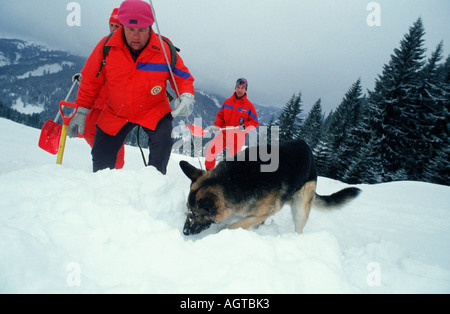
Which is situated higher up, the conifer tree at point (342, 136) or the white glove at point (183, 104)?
the white glove at point (183, 104)

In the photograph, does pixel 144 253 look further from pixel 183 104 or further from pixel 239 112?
pixel 239 112

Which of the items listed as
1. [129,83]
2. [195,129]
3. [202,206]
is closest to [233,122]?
[195,129]

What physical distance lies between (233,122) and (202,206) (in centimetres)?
498

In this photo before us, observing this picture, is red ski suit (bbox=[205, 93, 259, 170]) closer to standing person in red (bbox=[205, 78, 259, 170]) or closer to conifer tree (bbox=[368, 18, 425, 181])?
standing person in red (bbox=[205, 78, 259, 170])

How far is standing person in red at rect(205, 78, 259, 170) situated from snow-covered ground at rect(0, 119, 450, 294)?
344 centimetres

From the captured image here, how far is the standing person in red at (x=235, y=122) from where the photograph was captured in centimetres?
640

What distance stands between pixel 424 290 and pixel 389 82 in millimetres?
24487

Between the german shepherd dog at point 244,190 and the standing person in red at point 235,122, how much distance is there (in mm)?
2781

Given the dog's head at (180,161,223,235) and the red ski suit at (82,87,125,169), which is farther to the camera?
the red ski suit at (82,87,125,169)

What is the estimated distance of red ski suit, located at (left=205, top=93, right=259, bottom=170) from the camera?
6.41 metres

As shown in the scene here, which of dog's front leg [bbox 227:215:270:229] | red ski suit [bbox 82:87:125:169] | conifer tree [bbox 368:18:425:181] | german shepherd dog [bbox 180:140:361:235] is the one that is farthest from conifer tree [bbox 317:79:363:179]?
red ski suit [bbox 82:87:125:169]

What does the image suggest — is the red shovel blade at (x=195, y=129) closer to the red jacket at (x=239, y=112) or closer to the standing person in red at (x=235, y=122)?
the standing person in red at (x=235, y=122)

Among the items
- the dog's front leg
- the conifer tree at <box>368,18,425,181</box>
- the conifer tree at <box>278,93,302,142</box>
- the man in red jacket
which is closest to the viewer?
the dog's front leg

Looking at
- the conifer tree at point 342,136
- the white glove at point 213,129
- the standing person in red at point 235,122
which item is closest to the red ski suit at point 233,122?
the standing person in red at point 235,122
